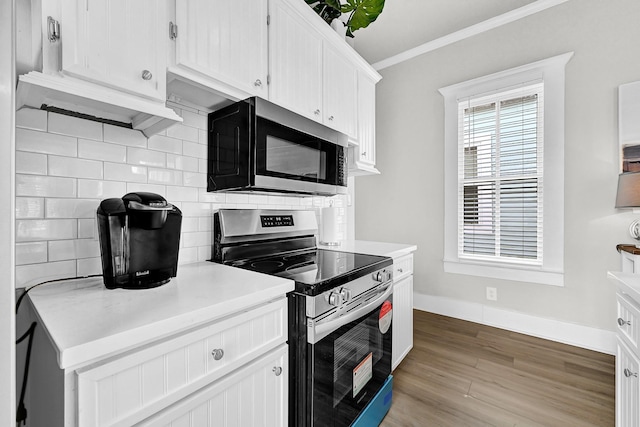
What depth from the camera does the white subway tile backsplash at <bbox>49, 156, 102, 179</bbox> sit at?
102 cm

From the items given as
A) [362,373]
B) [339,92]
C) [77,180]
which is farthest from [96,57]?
[362,373]

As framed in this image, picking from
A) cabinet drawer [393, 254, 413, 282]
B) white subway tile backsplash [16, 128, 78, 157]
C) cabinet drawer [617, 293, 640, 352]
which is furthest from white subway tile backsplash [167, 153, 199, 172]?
cabinet drawer [617, 293, 640, 352]

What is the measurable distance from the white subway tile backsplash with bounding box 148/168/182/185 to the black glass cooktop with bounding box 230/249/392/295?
1.59 feet

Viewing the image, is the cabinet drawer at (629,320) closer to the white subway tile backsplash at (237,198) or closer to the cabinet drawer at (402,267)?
the cabinet drawer at (402,267)

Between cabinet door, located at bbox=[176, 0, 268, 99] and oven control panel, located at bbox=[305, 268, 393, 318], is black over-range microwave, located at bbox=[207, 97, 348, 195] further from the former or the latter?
oven control panel, located at bbox=[305, 268, 393, 318]

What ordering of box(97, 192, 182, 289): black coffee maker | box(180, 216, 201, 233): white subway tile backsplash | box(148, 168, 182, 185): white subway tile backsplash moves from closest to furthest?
box(97, 192, 182, 289): black coffee maker → box(148, 168, 182, 185): white subway tile backsplash → box(180, 216, 201, 233): white subway tile backsplash

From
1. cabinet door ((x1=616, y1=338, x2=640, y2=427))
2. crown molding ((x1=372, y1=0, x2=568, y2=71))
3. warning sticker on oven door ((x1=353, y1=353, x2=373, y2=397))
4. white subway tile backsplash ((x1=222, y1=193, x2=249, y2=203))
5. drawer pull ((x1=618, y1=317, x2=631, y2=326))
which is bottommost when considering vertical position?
warning sticker on oven door ((x1=353, y1=353, x2=373, y2=397))

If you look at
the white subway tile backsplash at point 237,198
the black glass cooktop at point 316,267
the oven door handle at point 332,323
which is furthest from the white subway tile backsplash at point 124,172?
the oven door handle at point 332,323

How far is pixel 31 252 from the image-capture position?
3.19 feet

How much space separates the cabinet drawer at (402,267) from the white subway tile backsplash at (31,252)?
5.62 feet

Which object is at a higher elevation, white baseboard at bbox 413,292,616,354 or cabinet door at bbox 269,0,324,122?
cabinet door at bbox 269,0,324,122

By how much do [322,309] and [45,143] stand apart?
1142 mm

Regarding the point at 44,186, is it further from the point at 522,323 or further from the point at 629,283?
the point at 522,323

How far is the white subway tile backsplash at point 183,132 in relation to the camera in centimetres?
137
